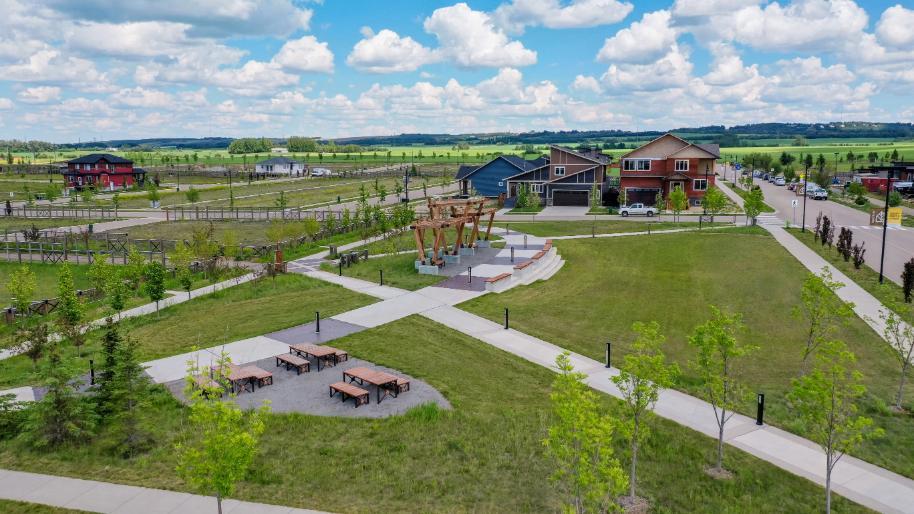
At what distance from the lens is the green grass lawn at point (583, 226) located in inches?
2089

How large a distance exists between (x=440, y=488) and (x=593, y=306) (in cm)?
1688

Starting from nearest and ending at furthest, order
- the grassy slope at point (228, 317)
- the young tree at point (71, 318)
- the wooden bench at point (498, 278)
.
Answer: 1. the young tree at point (71, 318)
2. the grassy slope at point (228, 317)
3. the wooden bench at point (498, 278)

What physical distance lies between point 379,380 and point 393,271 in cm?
1794

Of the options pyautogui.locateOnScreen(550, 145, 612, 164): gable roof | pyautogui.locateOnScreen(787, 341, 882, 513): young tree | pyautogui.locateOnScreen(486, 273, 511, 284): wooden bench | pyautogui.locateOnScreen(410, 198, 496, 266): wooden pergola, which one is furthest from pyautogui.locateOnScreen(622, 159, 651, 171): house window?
pyautogui.locateOnScreen(787, 341, 882, 513): young tree

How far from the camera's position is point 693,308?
27.2m

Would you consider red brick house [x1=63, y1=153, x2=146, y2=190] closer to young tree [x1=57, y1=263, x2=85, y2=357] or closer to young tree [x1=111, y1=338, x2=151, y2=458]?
young tree [x1=57, y1=263, x2=85, y2=357]

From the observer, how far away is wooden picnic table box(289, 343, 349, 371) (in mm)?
19656

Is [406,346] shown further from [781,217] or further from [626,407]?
[781,217]

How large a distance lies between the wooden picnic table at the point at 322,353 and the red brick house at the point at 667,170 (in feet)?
183

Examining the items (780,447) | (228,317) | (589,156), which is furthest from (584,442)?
(589,156)

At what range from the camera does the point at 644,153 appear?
7475cm

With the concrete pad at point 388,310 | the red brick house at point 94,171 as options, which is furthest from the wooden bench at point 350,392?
the red brick house at point 94,171

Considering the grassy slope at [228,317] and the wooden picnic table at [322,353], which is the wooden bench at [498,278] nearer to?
the grassy slope at [228,317]

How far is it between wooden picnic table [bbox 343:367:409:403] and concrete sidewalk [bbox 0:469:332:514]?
217 inches
